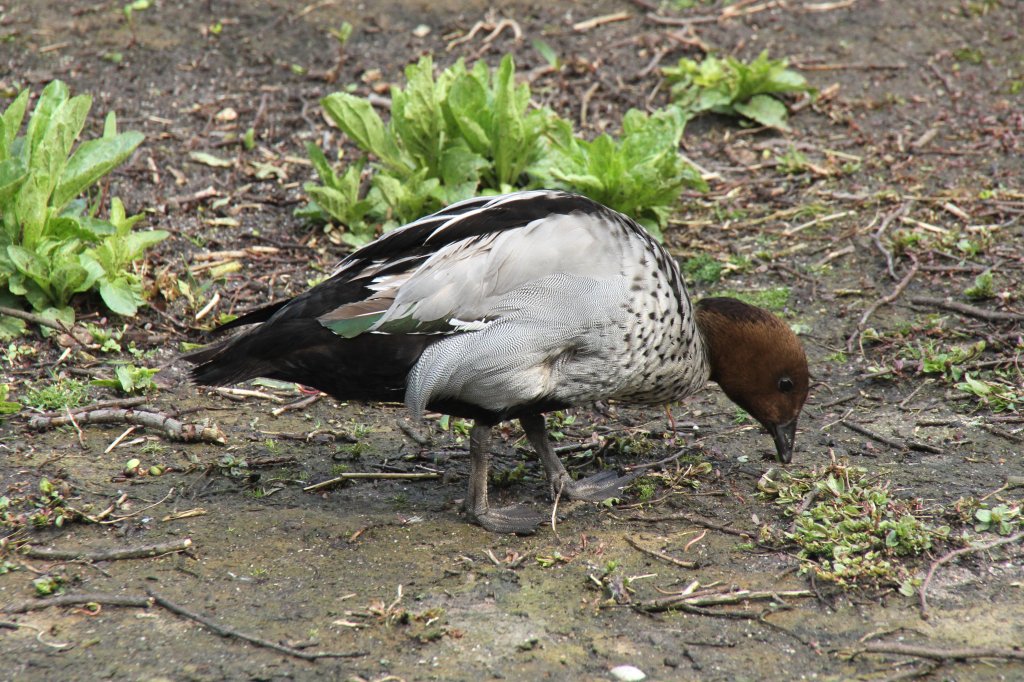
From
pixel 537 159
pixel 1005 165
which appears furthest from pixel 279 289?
pixel 1005 165

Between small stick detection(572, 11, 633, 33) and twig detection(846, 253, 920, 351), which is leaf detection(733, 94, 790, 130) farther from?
twig detection(846, 253, 920, 351)

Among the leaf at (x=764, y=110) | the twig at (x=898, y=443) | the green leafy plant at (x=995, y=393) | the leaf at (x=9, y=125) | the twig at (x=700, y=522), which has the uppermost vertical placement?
the leaf at (x=9, y=125)

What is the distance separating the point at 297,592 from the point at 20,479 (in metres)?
1.45

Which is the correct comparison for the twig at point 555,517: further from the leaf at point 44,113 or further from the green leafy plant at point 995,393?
the leaf at point 44,113

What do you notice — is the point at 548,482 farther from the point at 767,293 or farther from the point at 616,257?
the point at 767,293

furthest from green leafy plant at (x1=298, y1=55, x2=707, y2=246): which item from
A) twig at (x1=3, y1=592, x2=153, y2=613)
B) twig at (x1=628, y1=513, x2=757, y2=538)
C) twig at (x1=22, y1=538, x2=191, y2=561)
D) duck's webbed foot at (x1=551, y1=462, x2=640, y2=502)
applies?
twig at (x1=3, y1=592, x2=153, y2=613)

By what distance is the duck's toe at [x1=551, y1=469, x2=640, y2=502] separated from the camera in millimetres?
4648

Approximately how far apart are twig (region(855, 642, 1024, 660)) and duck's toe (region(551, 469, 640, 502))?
1432 mm

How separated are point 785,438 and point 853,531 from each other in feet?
2.67

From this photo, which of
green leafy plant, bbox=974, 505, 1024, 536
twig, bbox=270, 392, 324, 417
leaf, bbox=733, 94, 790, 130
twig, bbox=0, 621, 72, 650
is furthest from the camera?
leaf, bbox=733, 94, 790, 130

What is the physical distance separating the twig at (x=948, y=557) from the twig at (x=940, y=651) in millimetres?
214

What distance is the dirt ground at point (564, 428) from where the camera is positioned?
3547 millimetres

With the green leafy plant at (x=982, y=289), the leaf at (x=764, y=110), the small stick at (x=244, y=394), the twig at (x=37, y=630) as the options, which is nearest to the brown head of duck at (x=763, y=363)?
the green leafy plant at (x=982, y=289)

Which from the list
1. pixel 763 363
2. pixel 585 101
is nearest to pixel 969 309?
pixel 763 363
